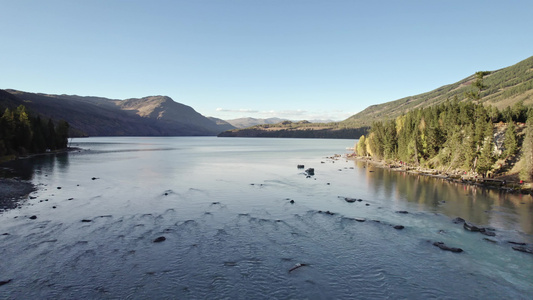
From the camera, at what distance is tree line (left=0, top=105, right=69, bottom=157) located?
→ 3814 inches

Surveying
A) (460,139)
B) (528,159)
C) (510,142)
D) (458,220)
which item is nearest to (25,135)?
(458,220)

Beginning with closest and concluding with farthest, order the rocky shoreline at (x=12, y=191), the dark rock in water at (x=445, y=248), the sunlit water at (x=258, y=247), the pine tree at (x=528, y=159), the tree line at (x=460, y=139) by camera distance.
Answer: the sunlit water at (x=258, y=247)
the dark rock in water at (x=445, y=248)
the rocky shoreline at (x=12, y=191)
the pine tree at (x=528, y=159)
the tree line at (x=460, y=139)

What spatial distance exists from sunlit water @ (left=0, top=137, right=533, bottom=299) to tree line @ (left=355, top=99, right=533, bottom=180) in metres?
18.6

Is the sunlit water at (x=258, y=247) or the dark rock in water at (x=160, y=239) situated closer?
the sunlit water at (x=258, y=247)

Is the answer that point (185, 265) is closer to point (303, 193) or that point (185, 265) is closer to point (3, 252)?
point (3, 252)

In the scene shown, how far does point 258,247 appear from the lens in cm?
2894

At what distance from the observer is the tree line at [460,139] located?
6825 centimetres

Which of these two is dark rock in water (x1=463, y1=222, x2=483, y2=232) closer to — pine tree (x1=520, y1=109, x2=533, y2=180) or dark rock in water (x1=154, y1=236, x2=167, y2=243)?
dark rock in water (x1=154, y1=236, x2=167, y2=243)

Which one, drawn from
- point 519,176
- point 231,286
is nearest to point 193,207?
point 231,286

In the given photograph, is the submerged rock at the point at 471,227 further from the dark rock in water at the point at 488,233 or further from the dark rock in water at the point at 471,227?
the dark rock in water at the point at 488,233

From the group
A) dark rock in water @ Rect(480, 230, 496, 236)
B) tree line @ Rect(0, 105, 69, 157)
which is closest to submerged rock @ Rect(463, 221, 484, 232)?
dark rock in water @ Rect(480, 230, 496, 236)

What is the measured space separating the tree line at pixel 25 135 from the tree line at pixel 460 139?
424 feet

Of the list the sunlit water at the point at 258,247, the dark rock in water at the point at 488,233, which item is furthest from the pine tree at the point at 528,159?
the dark rock in water at the point at 488,233

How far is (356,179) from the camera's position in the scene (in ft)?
246
